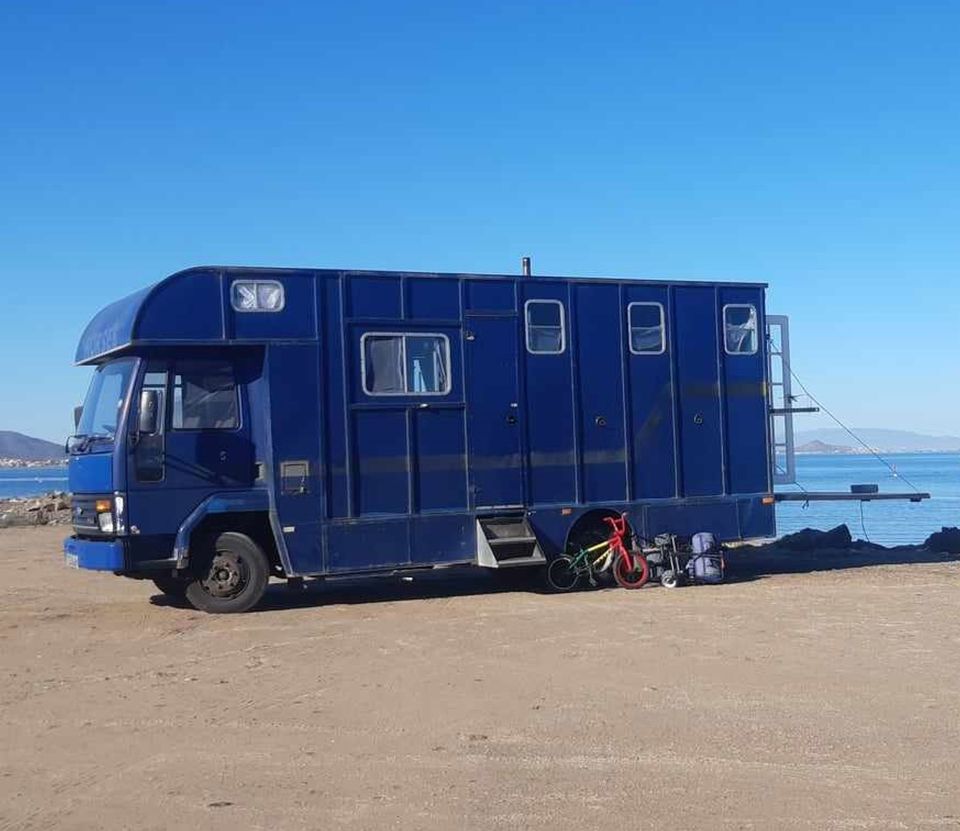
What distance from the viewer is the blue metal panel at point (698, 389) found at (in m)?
14.8

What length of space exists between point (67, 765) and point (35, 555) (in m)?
15.3

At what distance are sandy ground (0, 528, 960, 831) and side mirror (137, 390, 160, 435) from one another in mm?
1980

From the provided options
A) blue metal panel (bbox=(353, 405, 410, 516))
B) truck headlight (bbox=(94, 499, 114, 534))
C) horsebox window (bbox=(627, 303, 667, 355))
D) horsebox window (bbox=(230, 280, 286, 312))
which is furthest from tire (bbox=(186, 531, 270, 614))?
horsebox window (bbox=(627, 303, 667, 355))

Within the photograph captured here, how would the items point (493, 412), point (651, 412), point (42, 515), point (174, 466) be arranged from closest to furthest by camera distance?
point (174, 466) < point (493, 412) < point (651, 412) < point (42, 515)

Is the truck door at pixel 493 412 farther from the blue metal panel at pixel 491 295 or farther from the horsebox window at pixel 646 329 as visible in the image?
the horsebox window at pixel 646 329

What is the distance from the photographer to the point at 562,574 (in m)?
14.1

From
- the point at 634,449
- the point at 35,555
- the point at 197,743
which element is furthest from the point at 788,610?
the point at 35,555

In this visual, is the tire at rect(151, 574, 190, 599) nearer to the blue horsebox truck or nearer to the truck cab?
the blue horsebox truck

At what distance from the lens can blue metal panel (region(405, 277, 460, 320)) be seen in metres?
13.2

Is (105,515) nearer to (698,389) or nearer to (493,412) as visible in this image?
(493,412)

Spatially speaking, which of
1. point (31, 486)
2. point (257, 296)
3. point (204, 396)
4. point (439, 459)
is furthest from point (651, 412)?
point (31, 486)

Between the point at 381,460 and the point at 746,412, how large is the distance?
16.8 ft

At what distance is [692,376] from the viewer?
1494 centimetres

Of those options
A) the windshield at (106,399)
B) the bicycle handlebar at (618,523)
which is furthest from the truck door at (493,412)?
the windshield at (106,399)
